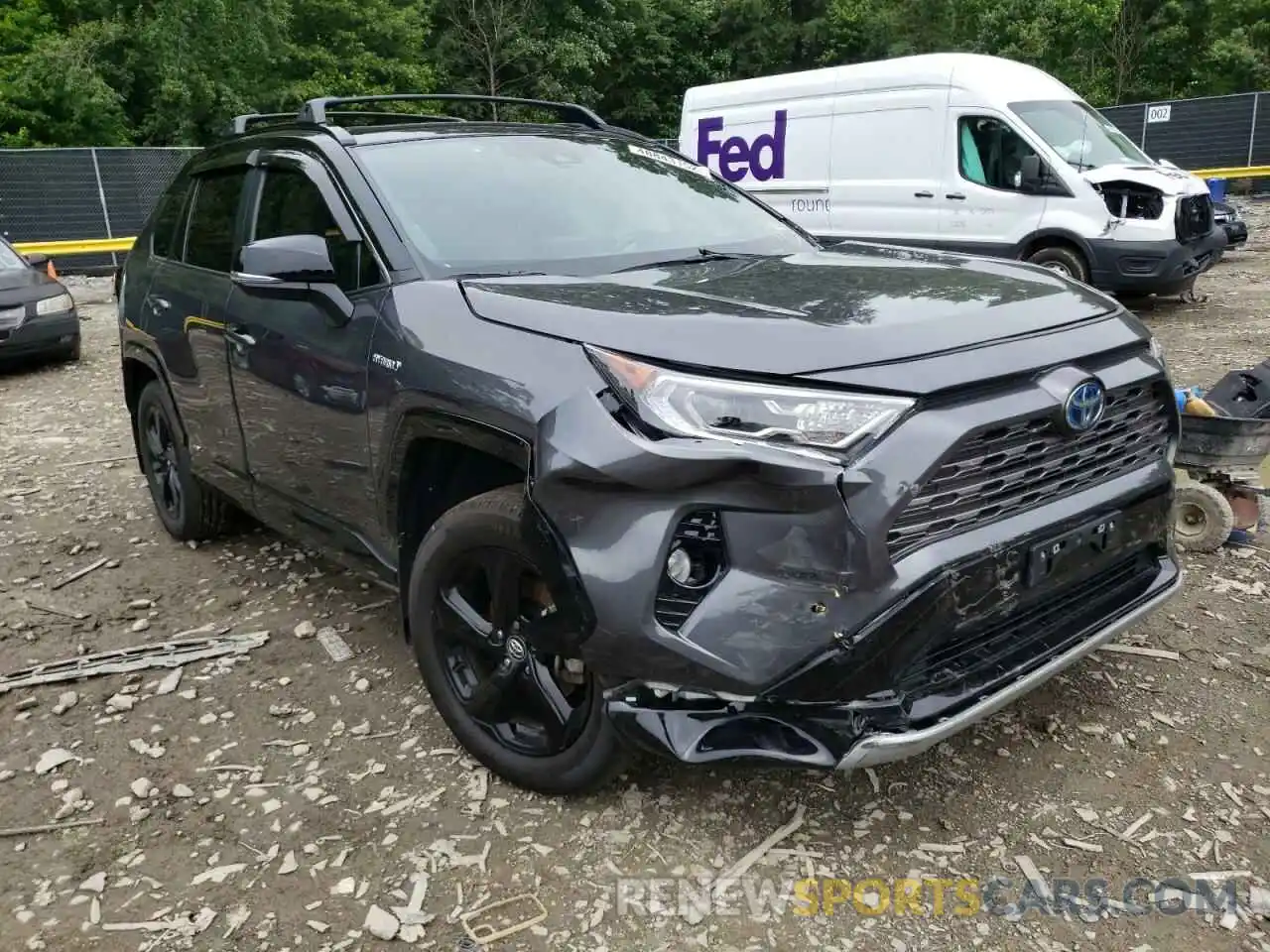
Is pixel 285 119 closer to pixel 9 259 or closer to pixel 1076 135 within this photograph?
pixel 9 259

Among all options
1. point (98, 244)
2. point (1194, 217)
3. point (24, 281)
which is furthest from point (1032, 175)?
point (98, 244)

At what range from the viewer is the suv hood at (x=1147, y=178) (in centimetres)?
951

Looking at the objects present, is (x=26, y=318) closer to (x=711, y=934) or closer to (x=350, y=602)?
(x=350, y=602)

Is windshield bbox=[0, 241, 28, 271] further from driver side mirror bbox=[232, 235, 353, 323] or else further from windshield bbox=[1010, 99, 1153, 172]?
windshield bbox=[1010, 99, 1153, 172]

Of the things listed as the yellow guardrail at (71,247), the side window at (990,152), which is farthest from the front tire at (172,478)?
the yellow guardrail at (71,247)

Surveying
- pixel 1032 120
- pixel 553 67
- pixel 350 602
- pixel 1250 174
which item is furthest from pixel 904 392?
pixel 553 67

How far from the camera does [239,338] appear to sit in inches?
143

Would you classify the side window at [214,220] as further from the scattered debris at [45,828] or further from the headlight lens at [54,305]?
the headlight lens at [54,305]

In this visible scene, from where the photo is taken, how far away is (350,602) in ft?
13.5

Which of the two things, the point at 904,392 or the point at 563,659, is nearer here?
the point at 904,392

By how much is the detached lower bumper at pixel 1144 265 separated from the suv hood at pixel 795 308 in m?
7.36

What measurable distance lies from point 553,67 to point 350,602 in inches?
1123

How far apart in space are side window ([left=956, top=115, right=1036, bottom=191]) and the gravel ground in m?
7.02

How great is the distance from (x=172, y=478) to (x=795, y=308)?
3541 mm
